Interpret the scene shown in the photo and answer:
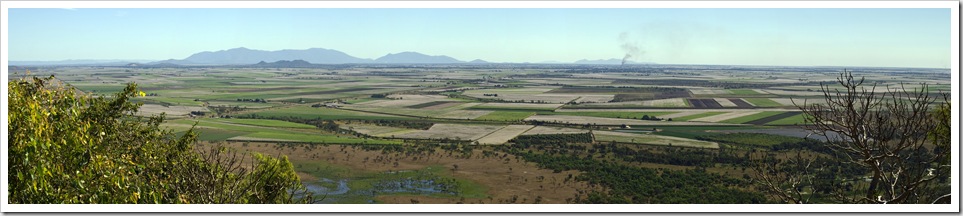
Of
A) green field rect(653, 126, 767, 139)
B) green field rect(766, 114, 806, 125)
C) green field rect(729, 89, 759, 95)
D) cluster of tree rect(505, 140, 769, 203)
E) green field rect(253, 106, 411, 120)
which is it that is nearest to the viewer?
cluster of tree rect(505, 140, 769, 203)

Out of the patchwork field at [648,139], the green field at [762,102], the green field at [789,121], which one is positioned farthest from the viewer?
the green field at [762,102]

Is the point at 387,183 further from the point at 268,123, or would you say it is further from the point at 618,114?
the point at 618,114

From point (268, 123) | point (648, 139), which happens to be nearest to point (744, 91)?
point (648, 139)

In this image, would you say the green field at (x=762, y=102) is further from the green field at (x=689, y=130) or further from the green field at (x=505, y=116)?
the green field at (x=505, y=116)

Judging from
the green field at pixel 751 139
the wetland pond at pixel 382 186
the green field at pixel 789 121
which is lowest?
the wetland pond at pixel 382 186

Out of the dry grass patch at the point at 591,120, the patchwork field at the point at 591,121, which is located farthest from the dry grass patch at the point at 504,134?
the dry grass patch at the point at 591,120

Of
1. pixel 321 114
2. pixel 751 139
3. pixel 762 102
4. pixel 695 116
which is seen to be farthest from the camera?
pixel 762 102

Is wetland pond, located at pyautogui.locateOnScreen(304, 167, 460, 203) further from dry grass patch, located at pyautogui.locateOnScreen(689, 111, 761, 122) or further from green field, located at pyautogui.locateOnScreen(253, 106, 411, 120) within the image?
dry grass patch, located at pyautogui.locateOnScreen(689, 111, 761, 122)

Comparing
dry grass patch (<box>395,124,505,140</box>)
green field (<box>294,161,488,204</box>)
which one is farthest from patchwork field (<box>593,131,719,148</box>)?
green field (<box>294,161,488,204</box>)
